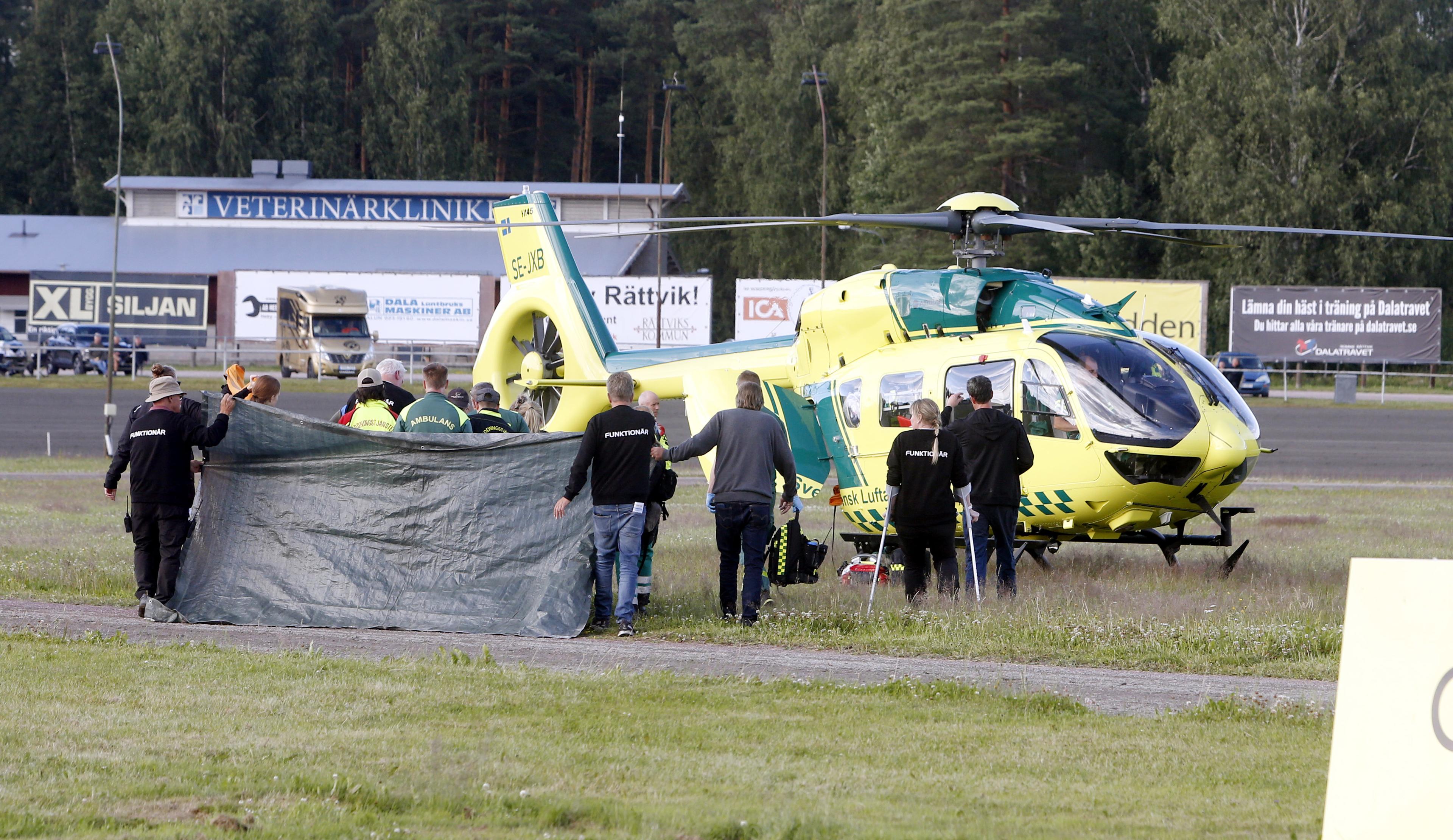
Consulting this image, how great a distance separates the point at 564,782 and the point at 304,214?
64.4 meters

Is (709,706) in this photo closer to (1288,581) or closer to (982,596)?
(982,596)

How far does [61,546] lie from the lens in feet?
45.1

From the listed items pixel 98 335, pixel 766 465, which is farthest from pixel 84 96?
pixel 766 465

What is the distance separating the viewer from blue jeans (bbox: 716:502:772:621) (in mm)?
9719

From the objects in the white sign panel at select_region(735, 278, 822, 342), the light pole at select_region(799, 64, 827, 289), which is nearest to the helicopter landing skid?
the light pole at select_region(799, 64, 827, 289)

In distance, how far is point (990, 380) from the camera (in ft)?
37.6

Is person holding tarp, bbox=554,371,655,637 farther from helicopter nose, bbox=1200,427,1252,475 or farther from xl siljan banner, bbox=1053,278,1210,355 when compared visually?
xl siljan banner, bbox=1053,278,1210,355

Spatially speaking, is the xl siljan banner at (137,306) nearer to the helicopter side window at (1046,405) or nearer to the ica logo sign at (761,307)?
the ica logo sign at (761,307)

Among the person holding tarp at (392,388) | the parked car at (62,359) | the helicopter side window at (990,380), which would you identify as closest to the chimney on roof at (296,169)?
the parked car at (62,359)

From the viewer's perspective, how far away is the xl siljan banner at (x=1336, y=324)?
4800cm

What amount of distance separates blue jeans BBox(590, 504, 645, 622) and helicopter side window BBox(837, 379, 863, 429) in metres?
3.43

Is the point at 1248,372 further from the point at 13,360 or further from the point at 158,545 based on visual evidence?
the point at 13,360

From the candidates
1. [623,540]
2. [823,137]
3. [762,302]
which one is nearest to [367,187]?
[762,302]

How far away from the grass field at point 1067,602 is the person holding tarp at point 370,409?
2.32 metres
